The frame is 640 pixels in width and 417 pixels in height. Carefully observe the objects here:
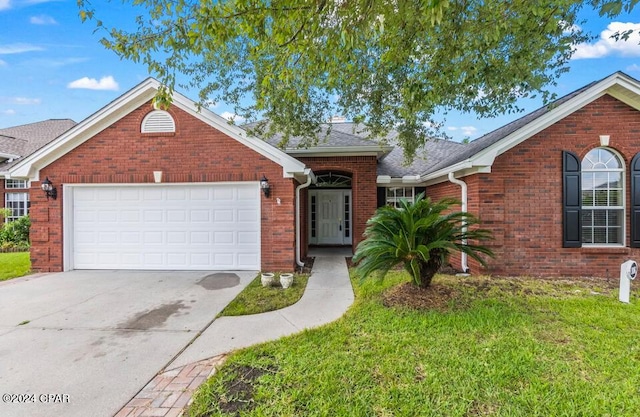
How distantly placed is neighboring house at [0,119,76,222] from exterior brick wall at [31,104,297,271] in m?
5.39

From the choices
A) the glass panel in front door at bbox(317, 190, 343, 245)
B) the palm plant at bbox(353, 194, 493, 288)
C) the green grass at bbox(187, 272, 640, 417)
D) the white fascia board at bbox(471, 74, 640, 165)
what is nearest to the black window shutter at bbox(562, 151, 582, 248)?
the white fascia board at bbox(471, 74, 640, 165)

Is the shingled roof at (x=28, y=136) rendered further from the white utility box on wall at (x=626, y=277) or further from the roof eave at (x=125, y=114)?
the white utility box on wall at (x=626, y=277)

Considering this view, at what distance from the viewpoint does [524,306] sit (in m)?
4.88

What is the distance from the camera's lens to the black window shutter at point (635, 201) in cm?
664

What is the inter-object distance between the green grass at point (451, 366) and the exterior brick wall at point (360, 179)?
204 inches

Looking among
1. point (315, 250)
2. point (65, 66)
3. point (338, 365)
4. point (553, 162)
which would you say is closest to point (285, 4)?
point (338, 365)

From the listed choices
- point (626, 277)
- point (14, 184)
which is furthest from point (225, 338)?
point (14, 184)

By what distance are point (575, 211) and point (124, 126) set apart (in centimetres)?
1161

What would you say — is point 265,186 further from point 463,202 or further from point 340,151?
point 463,202

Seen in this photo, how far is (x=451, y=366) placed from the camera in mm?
3145

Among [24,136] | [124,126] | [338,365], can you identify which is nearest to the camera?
[338,365]

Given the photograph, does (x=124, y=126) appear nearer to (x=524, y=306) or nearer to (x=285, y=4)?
(x=285, y=4)

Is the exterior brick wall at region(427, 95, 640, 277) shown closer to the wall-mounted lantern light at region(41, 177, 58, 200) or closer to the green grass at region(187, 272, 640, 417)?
the green grass at region(187, 272, 640, 417)

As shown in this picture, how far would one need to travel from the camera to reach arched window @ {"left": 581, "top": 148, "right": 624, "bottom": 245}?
6.86 meters
